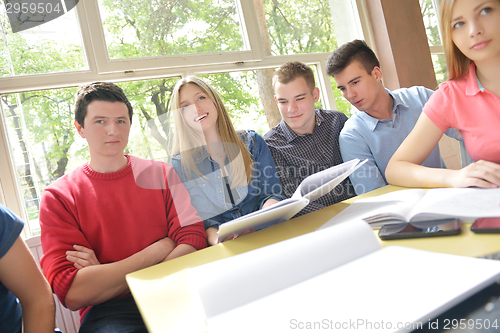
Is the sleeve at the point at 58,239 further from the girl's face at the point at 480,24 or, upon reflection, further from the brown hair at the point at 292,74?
the girl's face at the point at 480,24

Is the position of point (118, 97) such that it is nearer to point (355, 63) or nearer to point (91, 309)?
point (91, 309)

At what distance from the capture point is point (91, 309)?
105 cm

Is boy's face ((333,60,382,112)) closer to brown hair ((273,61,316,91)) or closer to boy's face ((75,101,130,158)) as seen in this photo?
brown hair ((273,61,316,91))

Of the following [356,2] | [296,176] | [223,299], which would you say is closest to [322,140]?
[296,176]

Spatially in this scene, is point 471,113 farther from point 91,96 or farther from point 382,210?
point 91,96

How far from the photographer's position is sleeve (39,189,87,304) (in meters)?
0.97

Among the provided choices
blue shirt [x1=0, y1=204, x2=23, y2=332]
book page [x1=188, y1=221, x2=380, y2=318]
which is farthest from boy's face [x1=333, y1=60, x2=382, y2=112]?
blue shirt [x1=0, y1=204, x2=23, y2=332]

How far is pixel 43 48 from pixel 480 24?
7.01 ft

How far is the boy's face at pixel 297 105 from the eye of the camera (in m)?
1.68

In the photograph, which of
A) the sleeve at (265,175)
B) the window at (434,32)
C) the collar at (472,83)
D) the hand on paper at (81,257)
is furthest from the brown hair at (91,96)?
the window at (434,32)

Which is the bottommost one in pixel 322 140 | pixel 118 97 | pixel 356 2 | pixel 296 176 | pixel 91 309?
pixel 91 309

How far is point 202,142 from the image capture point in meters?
1.55

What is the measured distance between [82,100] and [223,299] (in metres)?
1.18

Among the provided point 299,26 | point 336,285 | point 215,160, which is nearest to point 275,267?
point 336,285
